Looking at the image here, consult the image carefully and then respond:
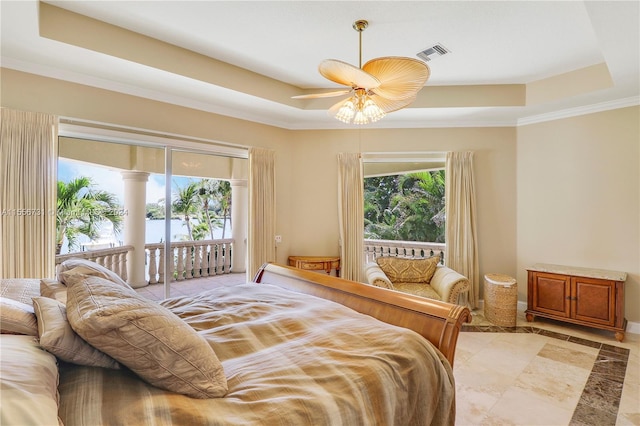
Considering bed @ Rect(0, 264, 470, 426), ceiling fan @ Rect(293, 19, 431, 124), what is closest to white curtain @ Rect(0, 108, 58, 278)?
bed @ Rect(0, 264, 470, 426)

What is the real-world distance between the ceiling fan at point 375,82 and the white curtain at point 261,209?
1887 mm

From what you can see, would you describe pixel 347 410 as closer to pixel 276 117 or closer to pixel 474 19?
pixel 474 19

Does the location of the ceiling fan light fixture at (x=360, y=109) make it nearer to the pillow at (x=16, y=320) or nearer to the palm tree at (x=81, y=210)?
the pillow at (x=16, y=320)

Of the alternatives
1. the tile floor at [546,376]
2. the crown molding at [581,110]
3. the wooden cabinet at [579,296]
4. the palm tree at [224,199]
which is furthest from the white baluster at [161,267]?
the crown molding at [581,110]

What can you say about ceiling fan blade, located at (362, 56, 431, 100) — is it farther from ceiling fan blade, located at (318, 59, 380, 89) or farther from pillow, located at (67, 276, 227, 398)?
pillow, located at (67, 276, 227, 398)

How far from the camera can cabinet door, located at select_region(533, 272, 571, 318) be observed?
352cm

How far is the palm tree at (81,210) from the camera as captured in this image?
2.96 meters

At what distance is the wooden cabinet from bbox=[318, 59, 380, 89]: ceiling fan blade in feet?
10.5

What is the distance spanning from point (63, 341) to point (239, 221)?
3290 mm

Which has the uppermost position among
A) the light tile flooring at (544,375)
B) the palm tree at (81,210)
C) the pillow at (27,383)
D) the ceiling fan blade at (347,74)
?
the ceiling fan blade at (347,74)

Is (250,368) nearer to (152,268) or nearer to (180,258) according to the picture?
(152,268)

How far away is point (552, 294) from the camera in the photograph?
361 cm

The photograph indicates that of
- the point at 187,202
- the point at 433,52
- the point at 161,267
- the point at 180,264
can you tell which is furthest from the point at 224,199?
the point at 433,52

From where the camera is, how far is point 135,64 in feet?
A: 8.89
